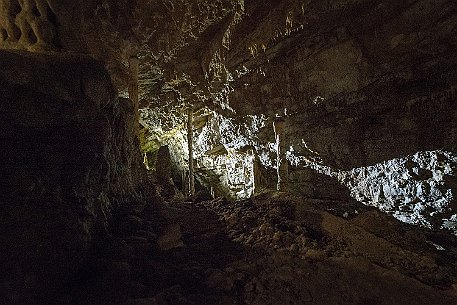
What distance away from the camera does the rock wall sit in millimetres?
2215

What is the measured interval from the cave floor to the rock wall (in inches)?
12.1

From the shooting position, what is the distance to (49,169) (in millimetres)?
2711

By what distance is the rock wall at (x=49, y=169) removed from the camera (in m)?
2.21

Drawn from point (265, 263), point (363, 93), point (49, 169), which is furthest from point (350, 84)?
point (49, 169)

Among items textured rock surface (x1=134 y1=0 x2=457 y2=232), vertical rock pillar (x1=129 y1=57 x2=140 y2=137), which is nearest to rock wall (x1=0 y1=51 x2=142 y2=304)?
vertical rock pillar (x1=129 y1=57 x2=140 y2=137)

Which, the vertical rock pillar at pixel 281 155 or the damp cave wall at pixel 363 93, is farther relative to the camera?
the vertical rock pillar at pixel 281 155

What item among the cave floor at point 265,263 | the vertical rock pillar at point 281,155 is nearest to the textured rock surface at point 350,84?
the vertical rock pillar at point 281,155

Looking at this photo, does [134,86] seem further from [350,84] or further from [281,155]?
[350,84]

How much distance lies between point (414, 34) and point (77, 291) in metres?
7.15

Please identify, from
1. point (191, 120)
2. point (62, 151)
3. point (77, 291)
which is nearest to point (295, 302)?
point (77, 291)

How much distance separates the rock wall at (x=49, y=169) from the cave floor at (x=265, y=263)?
308 mm

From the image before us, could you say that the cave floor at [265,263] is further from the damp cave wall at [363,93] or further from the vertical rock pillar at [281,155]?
the vertical rock pillar at [281,155]

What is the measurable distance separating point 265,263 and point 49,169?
2.32 m

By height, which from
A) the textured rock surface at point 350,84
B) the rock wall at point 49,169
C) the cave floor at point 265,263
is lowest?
the cave floor at point 265,263
